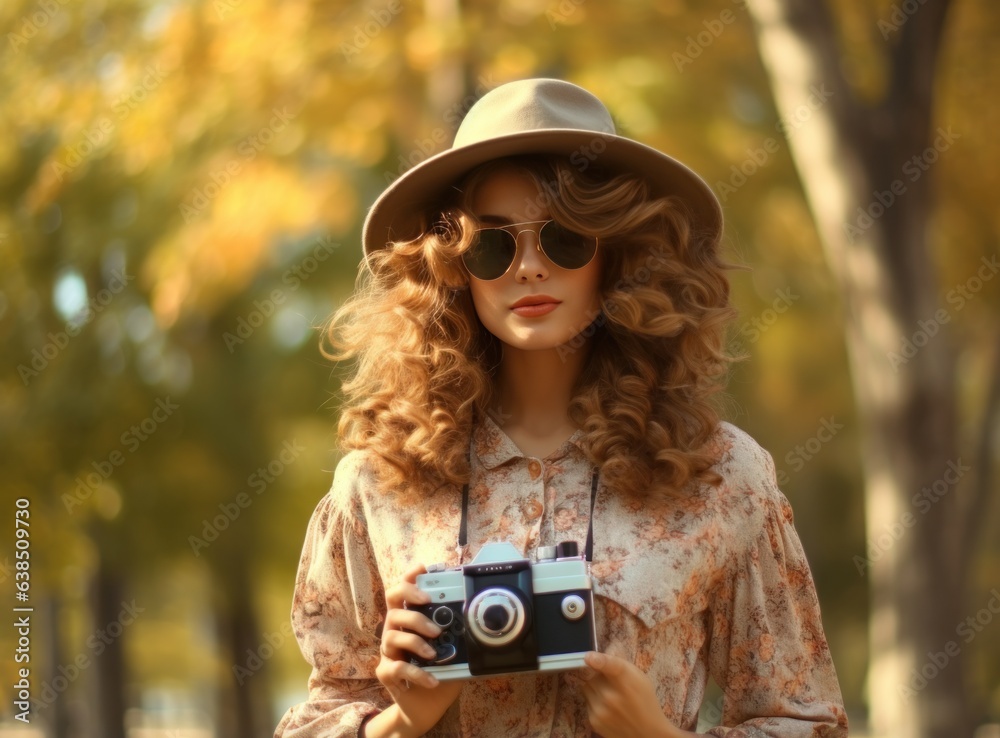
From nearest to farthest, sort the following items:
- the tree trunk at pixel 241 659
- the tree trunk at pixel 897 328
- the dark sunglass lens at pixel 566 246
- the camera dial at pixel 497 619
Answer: the camera dial at pixel 497 619, the dark sunglass lens at pixel 566 246, the tree trunk at pixel 897 328, the tree trunk at pixel 241 659

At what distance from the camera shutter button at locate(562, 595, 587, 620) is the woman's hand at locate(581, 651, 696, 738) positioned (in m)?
0.06

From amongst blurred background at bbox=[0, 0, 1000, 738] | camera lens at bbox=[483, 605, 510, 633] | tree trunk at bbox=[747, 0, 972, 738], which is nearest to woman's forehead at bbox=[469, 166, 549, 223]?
camera lens at bbox=[483, 605, 510, 633]

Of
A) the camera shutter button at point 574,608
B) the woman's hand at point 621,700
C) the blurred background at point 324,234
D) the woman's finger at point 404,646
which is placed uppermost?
the blurred background at point 324,234

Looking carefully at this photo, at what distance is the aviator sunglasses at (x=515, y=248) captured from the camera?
2.43 m

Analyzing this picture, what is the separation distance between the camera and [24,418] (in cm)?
816

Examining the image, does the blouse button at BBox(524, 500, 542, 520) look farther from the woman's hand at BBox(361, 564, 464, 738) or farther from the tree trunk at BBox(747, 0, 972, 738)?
the tree trunk at BBox(747, 0, 972, 738)

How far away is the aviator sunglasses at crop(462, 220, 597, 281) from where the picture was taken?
7.96 ft

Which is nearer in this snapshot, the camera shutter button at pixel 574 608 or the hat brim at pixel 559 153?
the camera shutter button at pixel 574 608

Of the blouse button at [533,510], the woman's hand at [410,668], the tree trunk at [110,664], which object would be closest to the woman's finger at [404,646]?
the woman's hand at [410,668]

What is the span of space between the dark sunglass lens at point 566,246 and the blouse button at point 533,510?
1.41 ft

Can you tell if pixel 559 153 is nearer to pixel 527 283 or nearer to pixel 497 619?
pixel 527 283

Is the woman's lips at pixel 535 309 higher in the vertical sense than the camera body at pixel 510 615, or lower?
higher

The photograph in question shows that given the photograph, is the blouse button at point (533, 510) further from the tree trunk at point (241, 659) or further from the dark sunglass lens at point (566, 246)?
the tree trunk at point (241, 659)

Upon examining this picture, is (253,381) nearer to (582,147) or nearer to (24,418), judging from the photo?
(24,418)
